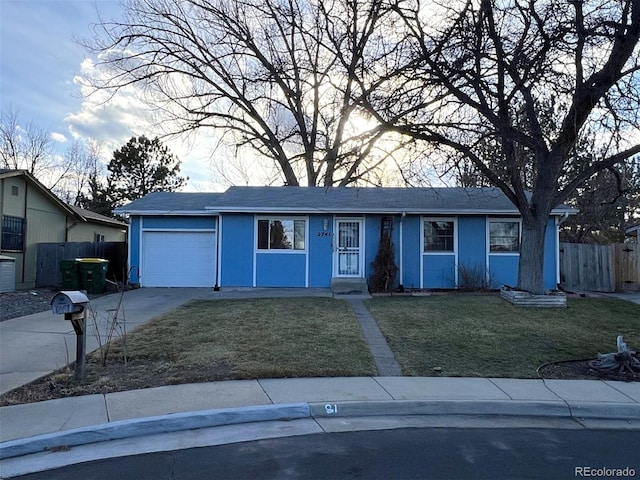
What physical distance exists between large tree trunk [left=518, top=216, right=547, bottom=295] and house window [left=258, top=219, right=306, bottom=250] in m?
7.07

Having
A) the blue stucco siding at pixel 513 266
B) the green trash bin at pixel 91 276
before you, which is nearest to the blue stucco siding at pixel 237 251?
the green trash bin at pixel 91 276

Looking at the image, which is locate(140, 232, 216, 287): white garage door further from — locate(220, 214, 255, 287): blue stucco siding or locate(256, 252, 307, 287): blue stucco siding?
locate(256, 252, 307, 287): blue stucco siding

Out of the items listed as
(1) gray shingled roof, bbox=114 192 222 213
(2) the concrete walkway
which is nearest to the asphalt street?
(2) the concrete walkway

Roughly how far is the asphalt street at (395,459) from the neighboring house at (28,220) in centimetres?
1628

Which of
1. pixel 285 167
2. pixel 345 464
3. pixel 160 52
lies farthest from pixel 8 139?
pixel 345 464

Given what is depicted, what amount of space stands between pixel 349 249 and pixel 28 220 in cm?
1255

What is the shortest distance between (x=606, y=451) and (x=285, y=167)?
86.2 ft

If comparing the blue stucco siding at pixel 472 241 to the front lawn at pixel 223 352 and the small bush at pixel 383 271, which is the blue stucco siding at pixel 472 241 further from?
the front lawn at pixel 223 352

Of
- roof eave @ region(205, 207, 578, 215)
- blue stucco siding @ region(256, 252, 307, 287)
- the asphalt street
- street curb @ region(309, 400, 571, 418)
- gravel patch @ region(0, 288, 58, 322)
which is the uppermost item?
roof eave @ region(205, 207, 578, 215)

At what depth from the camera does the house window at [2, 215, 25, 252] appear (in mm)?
17406

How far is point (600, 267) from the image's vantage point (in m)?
18.0

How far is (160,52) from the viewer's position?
26.1m

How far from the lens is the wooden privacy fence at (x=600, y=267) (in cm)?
1794

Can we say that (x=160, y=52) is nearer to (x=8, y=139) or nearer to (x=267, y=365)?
(x=8, y=139)
